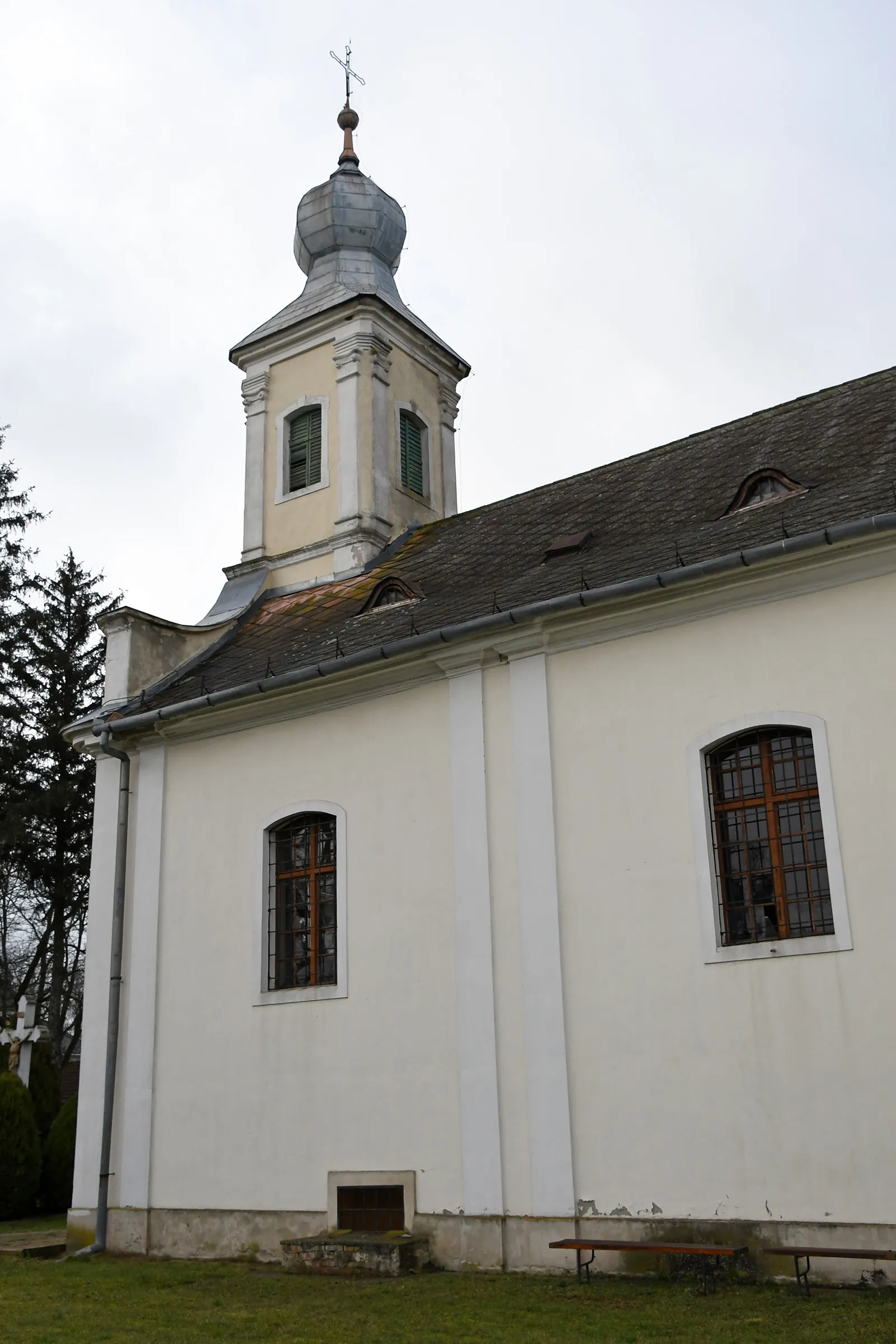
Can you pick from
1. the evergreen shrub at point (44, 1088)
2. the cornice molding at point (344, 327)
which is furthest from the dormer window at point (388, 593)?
the evergreen shrub at point (44, 1088)

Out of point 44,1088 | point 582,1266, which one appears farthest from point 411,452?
point 582,1266

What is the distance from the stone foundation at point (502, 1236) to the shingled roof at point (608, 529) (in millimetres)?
4802

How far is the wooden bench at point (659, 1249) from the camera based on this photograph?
27.6 feet

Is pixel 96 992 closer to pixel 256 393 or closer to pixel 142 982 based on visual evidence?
pixel 142 982

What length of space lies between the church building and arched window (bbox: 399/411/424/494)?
3273 millimetres

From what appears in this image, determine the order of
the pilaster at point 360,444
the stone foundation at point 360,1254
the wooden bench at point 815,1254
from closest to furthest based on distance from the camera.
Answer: the wooden bench at point 815,1254 → the stone foundation at point 360,1254 → the pilaster at point 360,444

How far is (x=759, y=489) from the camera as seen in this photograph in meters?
11.7

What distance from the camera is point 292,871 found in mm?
12414

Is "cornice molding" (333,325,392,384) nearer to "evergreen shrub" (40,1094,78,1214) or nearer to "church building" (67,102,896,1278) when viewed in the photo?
"church building" (67,102,896,1278)

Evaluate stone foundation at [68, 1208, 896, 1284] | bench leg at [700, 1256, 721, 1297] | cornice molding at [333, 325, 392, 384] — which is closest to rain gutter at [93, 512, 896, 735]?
stone foundation at [68, 1208, 896, 1284]

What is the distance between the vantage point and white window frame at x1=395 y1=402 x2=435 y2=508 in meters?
17.8

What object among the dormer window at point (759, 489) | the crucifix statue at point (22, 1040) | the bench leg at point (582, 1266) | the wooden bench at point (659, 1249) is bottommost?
the bench leg at point (582, 1266)

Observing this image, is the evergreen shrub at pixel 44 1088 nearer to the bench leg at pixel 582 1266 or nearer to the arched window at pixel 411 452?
the arched window at pixel 411 452

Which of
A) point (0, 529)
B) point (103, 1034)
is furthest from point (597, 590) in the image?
point (0, 529)
